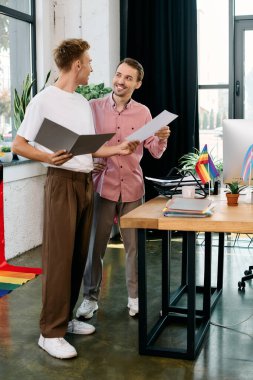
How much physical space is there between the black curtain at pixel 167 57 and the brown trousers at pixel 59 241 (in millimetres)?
3279

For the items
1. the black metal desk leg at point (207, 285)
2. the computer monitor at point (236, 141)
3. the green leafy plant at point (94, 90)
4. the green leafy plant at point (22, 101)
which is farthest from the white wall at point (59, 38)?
the computer monitor at point (236, 141)

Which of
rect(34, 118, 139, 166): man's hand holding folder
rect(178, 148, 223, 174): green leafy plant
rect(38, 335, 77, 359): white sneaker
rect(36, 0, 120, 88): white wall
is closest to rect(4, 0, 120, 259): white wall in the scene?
rect(36, 0, 120, 88): white wall

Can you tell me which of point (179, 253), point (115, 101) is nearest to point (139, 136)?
point (115, 101)

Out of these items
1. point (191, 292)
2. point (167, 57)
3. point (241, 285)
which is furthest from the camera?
point (167, 57)

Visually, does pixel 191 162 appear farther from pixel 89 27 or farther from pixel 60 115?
pixel 60 115

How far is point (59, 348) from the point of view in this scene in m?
2.88

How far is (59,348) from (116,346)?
31 cm

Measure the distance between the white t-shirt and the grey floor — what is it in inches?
36.6

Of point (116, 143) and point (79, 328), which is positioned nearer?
point (79, 328)

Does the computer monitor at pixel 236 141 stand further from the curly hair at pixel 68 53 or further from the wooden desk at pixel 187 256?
the curly hair at pixel 68 53

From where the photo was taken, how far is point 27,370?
8.98 ft

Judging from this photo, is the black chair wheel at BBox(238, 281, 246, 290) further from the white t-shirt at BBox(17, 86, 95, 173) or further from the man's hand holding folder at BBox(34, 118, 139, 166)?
the man's hand holding folder at BBox(34, 118, 139, 166)

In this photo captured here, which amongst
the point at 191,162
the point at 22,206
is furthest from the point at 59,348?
the point at 191,162

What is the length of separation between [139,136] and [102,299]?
4.64 feet
